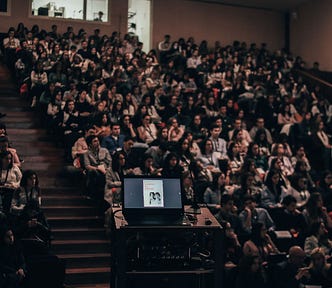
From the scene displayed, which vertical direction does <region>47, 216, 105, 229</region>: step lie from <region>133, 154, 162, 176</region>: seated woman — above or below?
below

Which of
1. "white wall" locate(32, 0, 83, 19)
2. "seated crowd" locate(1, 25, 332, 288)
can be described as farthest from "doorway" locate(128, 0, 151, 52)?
"white wall" locate(32, 0, 83, 19)

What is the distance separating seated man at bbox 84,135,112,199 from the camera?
7.82m

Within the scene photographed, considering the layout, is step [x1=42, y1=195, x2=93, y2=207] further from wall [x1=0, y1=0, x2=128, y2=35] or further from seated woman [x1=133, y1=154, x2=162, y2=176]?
wall [x1=0, y1=0, x2=128, y2=35]

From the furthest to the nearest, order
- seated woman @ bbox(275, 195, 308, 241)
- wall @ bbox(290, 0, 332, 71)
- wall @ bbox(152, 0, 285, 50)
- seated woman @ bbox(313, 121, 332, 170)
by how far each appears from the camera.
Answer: wall @ bbox(152, 0, 285, 50) → wall @ bbox(290, 0, 332, 71) → seated woman @ bbox(313, 121, 332, 170) → seated woman @ bbox(275, 195, 308, 241)

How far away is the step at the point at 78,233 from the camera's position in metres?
7.27

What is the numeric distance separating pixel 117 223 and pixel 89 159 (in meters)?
4.24

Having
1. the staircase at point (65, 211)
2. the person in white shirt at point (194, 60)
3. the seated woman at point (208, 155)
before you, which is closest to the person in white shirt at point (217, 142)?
the seated woman at point (208, 155)

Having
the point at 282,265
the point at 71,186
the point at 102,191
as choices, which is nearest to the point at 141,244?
the point at 282,265

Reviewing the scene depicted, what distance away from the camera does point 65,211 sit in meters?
7.68

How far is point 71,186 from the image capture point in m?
8.27

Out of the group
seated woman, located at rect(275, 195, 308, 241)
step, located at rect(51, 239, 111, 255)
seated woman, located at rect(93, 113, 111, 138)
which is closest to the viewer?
step, located at rect(51, 239, 111, 255)

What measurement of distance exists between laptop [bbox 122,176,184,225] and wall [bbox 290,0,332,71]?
37.2 feet

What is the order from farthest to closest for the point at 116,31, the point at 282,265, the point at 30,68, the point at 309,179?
the point at 116,31, the point at 30,68, the point at 309,179, the point at 282,265

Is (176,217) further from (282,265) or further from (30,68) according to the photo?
(30,68)
